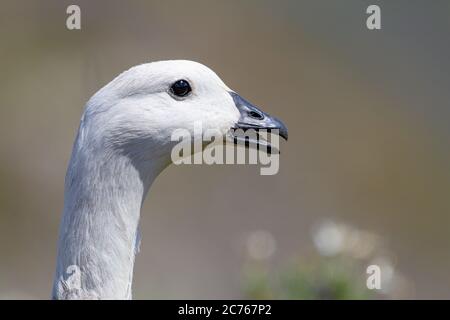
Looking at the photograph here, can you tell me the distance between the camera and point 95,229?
136 inches

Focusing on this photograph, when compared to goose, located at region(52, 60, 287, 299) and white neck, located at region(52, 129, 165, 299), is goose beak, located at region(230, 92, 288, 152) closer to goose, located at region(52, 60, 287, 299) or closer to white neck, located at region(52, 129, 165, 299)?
goose, located at region(52, 60, 287, 299)

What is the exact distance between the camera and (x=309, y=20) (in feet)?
30.8

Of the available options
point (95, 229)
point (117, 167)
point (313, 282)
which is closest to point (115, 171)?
point (117, 167)

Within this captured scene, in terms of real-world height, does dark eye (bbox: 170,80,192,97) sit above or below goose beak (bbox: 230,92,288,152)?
above

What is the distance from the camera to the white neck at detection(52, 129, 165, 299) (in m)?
3.43

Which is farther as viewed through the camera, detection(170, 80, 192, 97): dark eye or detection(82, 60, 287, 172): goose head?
detection(170, 80, 192, 97): dark eye

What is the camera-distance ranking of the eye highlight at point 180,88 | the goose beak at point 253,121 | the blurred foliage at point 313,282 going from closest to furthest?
1. the eye highlight at point 180,88
2. the goose beak at point 253,121
3. the blurred foliage at point 313,282

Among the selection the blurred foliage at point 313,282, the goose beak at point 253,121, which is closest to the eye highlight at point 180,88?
the goose beak at point 253,121

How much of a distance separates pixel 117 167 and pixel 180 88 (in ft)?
1.29

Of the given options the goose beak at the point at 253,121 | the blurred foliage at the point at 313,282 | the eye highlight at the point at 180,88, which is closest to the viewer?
the eye highlight at the point at 180,88

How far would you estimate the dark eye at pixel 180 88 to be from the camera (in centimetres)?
363

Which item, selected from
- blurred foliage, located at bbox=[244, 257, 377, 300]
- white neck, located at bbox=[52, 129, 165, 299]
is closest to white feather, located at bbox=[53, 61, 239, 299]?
white neck, located at bbox=[52, 129, 165, 299]

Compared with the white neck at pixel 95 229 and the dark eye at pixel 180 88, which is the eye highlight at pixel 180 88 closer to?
the dark eye at pixel 180 88
